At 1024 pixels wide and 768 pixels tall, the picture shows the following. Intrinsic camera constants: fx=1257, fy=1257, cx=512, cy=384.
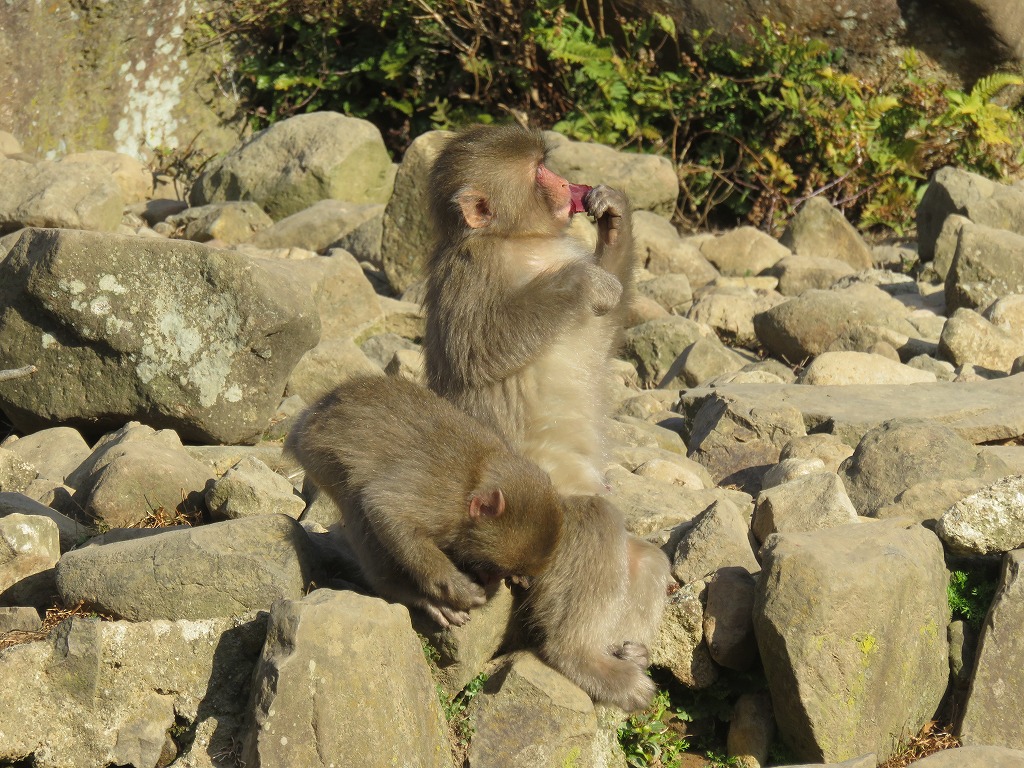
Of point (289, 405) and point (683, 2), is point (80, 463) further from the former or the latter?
point (683, 2)

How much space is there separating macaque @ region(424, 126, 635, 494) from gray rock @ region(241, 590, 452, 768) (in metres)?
1.11

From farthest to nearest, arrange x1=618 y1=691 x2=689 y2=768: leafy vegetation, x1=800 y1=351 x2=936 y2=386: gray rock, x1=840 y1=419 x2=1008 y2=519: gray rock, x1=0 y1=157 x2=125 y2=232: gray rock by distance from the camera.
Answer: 1. x1=0 y1=157 x2=125 y2=232: gray rock
2. x1=800 y1=351 x2=936 y2=386: gray rock
3. x1=840 y1=419 x2=1008 y2=519: gray rock
4. x1=618 y1=691 x2=689 y2=768: leafy vegetation

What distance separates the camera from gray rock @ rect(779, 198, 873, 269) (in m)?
11.8

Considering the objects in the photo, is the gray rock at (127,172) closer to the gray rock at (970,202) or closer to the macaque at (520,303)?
the gray rock at (970,202)

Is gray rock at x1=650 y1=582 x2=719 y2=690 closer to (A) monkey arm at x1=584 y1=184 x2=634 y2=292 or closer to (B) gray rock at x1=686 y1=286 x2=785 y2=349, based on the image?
(A) monkey arm at x1=584 y1=184 x2=634 y2=292

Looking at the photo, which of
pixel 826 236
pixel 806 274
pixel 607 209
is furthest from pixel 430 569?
pixel 826 236

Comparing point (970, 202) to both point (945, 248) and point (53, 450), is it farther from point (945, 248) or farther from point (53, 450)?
point (53, 450)

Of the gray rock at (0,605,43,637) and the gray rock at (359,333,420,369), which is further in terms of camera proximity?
the gray rock at (359,333,420,369)

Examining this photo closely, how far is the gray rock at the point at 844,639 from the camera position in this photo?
430cm

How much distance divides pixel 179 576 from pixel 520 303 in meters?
1.56

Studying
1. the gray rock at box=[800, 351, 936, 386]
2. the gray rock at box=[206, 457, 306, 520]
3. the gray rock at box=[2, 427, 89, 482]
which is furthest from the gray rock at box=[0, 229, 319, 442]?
the gray rock at box=[800, 351, 936, 386]

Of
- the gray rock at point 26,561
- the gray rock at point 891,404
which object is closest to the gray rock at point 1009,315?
the gray rock at point 891,404

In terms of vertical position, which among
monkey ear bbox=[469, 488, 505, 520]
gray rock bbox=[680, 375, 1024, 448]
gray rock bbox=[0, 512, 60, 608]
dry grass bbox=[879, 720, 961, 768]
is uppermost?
monkey ear bbox=[469, 488, 505, 520]

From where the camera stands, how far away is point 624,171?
11828 mm
